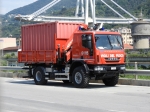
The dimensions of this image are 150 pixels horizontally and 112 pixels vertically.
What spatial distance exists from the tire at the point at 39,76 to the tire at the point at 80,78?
8.28ft

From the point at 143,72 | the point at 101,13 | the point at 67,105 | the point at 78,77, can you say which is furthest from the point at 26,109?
the point at 101,13

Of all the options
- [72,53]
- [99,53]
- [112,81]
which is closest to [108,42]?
[99,53]

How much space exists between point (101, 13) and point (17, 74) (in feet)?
520

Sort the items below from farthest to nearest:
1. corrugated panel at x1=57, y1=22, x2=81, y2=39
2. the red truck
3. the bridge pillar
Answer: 1. the bridge pillar
2. corrugated panel at x1=57, y1=22, x2=81, y2=39
3. the red truck

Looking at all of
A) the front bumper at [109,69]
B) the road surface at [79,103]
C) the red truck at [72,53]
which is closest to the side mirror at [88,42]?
the red truck at [72,53]

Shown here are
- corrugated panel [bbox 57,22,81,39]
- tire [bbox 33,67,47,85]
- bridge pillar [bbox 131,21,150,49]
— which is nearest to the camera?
corrugated panel [bbox 57,22,81,39]

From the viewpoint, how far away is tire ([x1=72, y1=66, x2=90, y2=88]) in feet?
57.8

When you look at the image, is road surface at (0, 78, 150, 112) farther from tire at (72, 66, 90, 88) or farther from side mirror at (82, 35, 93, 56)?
side mirror at (82, 35, 93, 56)

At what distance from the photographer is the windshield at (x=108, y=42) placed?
1759 centimetres

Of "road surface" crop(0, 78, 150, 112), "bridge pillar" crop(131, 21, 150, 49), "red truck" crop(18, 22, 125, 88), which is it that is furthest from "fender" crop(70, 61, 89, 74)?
"bridge pillar" crop(131, 21, 150, 49)

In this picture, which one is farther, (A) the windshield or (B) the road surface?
(A) the windshield

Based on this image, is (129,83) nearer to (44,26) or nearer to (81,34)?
A: (81,34)

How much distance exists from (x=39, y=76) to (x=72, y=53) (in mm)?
2927

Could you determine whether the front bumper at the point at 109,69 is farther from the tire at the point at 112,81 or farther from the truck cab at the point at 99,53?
the tire at the point at 112,81
